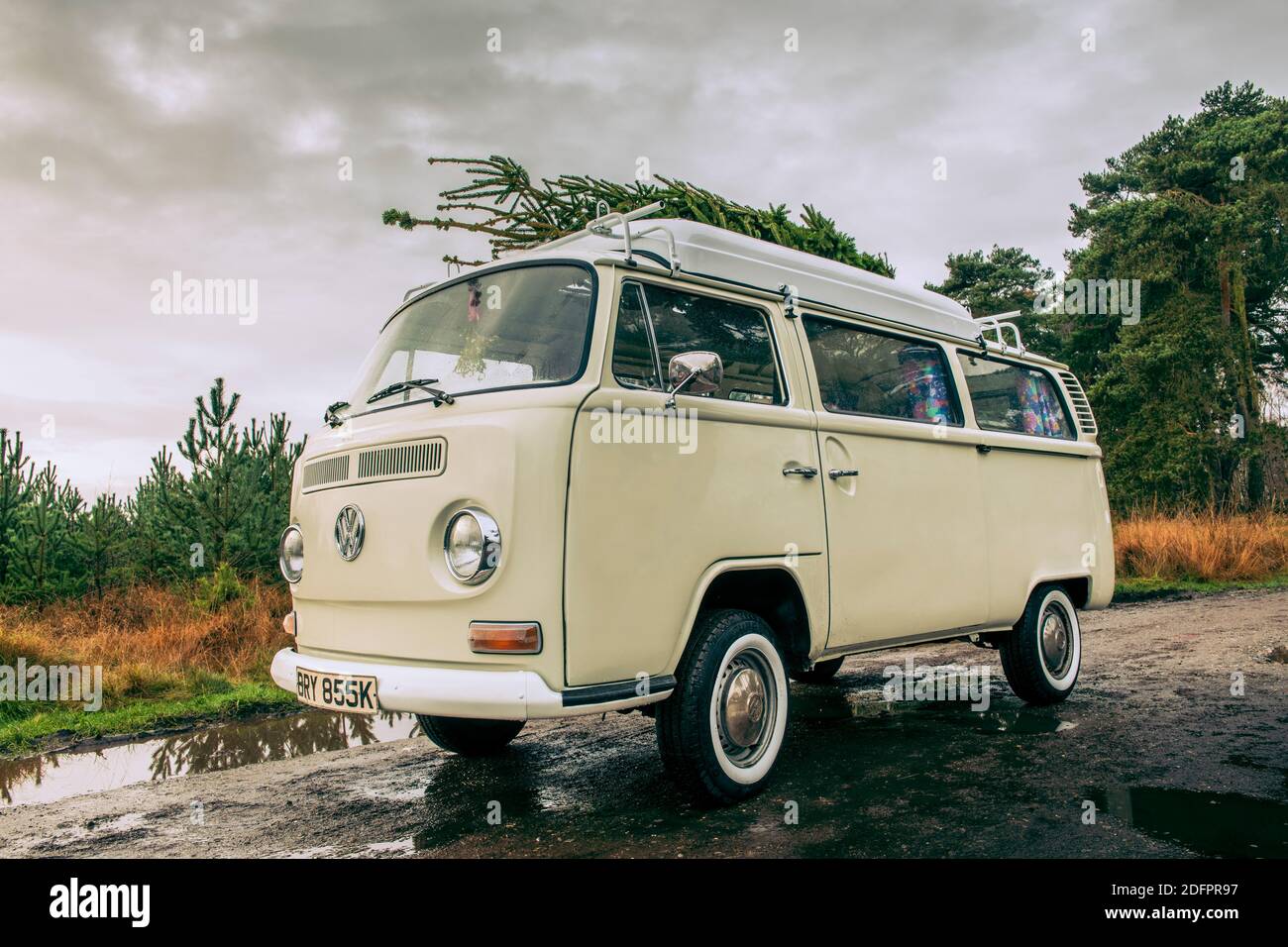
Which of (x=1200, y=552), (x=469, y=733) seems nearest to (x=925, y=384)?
(x=469, y=733)

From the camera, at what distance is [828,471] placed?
4590 millimetres

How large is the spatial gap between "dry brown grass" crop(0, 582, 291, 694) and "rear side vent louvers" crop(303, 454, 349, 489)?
385cm

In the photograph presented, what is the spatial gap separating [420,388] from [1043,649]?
4.37 meters

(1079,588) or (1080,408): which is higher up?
(1080,408)

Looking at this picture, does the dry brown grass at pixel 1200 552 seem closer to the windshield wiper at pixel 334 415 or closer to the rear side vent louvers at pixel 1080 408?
the rear side vent louvers at pixel 1080 408

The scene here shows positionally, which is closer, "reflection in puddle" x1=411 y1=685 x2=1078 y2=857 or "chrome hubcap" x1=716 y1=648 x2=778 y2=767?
"reflection in puddle" x1=411 y1=685 x2=1078 y2=857

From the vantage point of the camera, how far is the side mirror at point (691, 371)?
3.81 meters

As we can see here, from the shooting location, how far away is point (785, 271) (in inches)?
190

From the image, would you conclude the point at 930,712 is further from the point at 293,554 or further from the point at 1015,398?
the point at 293,554

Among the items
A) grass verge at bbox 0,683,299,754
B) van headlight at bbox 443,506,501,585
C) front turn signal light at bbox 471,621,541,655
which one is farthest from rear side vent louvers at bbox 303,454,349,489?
grass verge at bbox 0,683,299,754

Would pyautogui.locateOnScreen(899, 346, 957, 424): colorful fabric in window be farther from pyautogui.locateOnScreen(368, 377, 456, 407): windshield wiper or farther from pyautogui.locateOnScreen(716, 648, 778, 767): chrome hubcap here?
pyautogui.locateOnScreen(368, 377, 456, 407): windshield wiper

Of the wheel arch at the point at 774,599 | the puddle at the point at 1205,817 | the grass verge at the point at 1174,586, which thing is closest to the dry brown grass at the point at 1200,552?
the grass verge at the point at 1174,586

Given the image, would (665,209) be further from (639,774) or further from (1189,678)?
(1189,678)

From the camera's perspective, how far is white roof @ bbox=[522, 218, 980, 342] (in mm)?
4367
